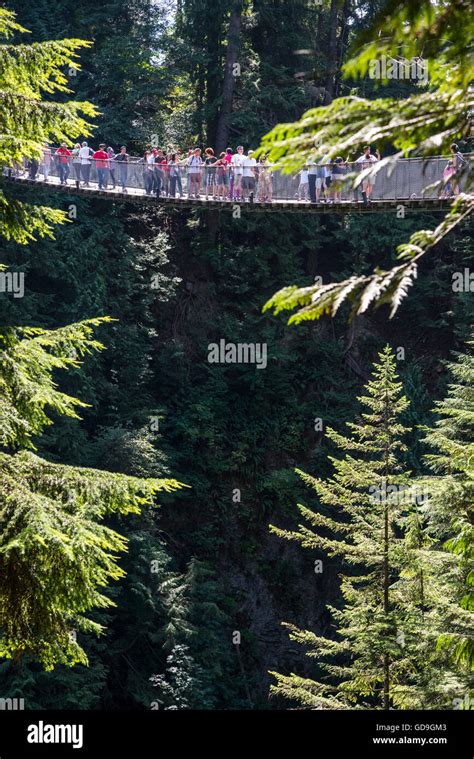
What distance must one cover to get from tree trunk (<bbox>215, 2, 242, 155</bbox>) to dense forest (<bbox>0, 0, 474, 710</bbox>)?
2.0 inches

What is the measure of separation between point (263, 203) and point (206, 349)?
7366mm

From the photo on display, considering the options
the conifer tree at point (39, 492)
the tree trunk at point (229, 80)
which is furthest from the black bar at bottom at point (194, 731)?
the tree trunk at point (229, 80)

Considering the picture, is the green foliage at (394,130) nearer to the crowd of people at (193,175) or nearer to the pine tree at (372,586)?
the pine tree at (372,586)

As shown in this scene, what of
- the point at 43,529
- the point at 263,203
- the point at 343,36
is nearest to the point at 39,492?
the point at 43,529

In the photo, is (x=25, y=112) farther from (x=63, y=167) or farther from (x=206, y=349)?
(x=206, y=349)

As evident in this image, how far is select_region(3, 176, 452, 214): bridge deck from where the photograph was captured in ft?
52.2

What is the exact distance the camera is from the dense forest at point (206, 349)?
19234 millimetres

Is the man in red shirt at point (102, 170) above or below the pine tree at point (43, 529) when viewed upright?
above

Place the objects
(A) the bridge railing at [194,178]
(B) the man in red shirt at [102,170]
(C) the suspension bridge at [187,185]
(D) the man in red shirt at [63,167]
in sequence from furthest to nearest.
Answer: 1. (B) the man in red shirt at [102,170]
2. (D) the man in red shirt at [63,167]
3. (A) the bridge railing at [194,178]
4. (C) the suspension bridge at [187,185]

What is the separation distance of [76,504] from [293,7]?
21854 millimetres

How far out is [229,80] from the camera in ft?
81.4

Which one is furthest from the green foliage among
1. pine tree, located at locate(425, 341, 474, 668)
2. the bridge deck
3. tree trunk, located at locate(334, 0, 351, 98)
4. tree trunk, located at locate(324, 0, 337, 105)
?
tree trunk, located at locate(334, 0, 351, 98)

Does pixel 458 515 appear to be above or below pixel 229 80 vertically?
below

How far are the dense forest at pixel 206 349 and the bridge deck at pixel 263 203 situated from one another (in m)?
1.75
